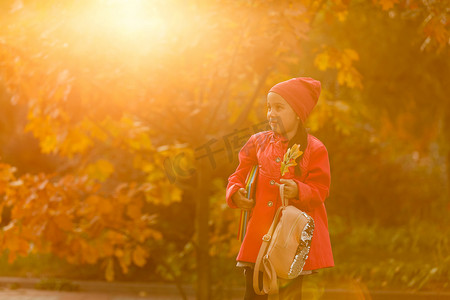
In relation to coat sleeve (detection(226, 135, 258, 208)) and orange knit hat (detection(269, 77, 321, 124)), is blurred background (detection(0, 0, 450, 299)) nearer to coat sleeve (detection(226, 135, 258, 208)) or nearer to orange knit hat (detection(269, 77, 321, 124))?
coat sleeve (detection(226, 135, 258, 208))

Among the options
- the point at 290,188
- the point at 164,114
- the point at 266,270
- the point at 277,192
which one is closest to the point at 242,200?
the point at 277,192

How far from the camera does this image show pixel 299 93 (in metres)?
2.97

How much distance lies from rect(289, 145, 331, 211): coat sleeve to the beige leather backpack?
87mm

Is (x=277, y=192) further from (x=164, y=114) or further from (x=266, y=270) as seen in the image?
(x=164, y=114)

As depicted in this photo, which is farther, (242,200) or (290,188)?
(242,200)

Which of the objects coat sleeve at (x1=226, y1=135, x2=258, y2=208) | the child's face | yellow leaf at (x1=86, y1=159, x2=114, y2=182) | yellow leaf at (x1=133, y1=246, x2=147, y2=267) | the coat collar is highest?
the child's face

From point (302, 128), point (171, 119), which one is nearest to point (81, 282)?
point (171, 119)

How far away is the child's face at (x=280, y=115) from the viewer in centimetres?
294

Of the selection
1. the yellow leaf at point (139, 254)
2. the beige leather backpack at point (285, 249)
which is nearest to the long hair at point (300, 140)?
the beige leather backpack at point (285, 249)

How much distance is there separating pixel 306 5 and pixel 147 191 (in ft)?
7.75

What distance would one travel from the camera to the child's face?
2938mm

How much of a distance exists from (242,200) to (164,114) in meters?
2.88

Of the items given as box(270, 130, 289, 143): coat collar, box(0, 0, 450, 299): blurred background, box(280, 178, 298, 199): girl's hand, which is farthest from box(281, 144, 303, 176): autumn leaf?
box(0, 0, 450, 299): blurred background

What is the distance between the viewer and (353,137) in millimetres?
10344
